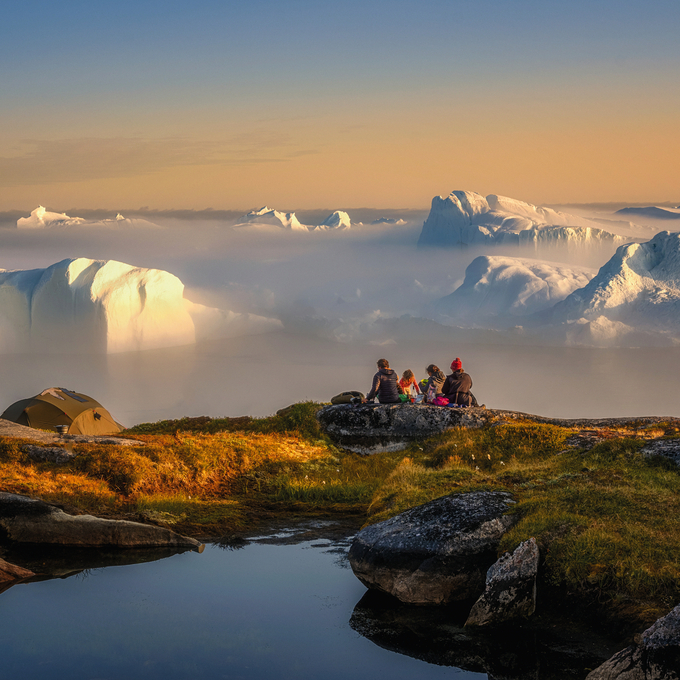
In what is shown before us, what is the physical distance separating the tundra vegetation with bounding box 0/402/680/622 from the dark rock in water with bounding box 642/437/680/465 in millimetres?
303

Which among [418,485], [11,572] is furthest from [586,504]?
[11,572]

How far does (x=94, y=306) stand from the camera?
128250 millimetres

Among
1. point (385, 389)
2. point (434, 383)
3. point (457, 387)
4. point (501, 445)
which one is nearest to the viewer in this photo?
point (501, 445)

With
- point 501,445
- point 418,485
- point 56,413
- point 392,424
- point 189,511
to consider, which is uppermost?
point 418,485

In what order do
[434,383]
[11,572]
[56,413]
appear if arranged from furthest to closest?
[56,413] < [434,383] < [11,572]

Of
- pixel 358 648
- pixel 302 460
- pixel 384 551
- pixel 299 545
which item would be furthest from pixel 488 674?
pixel 302 460

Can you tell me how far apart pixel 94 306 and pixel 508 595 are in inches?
5072

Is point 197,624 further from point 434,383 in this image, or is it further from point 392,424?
point 434,383

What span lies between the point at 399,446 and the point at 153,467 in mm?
9088

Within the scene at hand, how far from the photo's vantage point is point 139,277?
12700 cm

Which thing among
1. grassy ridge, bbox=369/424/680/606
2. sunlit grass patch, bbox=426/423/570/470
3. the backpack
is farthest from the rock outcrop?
the backpack

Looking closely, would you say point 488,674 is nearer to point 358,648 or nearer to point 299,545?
point 358,648

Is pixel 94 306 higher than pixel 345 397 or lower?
higher

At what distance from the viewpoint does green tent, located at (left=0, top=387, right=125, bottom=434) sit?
103ft
